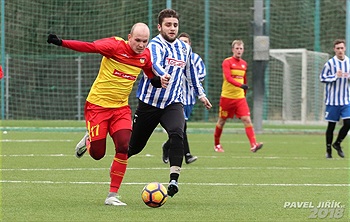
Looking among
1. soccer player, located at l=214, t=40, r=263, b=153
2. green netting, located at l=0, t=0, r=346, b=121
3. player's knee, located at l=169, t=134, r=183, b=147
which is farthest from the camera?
green netting, located at l=0, t=0, r=346, b=121

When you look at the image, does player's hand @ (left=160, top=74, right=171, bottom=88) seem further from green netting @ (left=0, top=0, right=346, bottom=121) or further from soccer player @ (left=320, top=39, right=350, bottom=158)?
green netting @ (left=0, top=0, right=346, bottom=121)

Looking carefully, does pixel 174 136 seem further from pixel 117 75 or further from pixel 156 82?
pixel 117 75

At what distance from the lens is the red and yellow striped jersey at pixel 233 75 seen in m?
16.7

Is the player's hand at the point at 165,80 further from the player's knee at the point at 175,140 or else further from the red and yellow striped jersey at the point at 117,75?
the player's knee at the point at 175,140

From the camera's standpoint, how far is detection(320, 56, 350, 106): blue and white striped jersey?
51.0ft

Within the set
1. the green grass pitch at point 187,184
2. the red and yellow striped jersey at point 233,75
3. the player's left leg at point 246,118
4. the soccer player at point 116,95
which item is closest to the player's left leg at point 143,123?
the green grass pitch at point 187,184

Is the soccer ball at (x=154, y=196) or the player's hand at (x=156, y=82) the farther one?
the player's hand at (x=156, y=82)

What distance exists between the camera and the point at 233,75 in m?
16.9

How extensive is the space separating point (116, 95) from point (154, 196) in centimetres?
126

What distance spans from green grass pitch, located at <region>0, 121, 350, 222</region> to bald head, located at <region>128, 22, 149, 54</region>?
1502mm

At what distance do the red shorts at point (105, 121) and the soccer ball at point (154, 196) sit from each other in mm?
801

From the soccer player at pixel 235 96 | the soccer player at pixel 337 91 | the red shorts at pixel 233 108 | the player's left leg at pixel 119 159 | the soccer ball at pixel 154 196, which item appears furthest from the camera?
the red shorts at pixel 233 108

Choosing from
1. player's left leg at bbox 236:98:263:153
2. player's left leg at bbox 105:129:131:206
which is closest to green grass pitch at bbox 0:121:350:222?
player's left leg at bbox 105:129:131:206

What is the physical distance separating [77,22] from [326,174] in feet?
44.6
